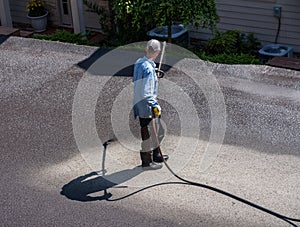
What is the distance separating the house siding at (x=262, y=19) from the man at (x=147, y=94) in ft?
19.2

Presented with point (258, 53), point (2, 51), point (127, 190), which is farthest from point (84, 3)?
→ point (127, 190)

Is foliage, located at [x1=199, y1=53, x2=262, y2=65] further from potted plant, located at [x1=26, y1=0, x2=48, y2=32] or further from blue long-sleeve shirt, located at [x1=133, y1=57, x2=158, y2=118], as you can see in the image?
potted plant, located at [x1=26, y1=0, x2=48, y2=32]

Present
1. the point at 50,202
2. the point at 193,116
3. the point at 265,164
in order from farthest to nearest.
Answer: the point at 193,116
the point at 265,164
the point at 50,202

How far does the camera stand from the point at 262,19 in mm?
11844

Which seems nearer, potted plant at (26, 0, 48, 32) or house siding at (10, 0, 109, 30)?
house siding at (10, 0, 109, 30)

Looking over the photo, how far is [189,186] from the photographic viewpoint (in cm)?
650

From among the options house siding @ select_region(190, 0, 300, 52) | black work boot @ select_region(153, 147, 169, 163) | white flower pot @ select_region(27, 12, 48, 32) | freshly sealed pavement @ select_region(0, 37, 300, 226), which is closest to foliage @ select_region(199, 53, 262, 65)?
freshly sealed pavement @ select_region(0, 37, 300, 226)

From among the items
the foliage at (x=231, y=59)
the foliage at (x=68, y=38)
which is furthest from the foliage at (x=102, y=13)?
the foliage at (x=231, y=59)

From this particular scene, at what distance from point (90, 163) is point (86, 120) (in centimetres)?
122

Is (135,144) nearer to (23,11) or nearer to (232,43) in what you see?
(232,43)

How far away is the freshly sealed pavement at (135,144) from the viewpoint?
611 centimetres

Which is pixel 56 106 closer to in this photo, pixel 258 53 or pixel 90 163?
pixel 90 163

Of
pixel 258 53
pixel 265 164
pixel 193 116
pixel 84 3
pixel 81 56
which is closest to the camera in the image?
pixel 265 164

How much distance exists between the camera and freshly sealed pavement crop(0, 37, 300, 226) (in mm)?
6105
